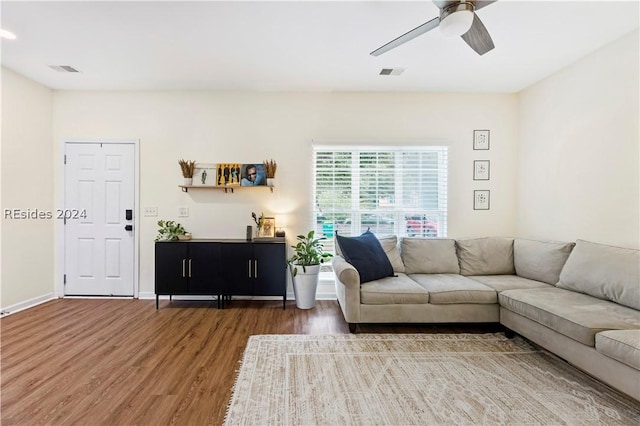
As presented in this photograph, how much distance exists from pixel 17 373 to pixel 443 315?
3423mm

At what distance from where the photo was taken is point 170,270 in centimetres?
368

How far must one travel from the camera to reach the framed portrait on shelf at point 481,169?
412cm

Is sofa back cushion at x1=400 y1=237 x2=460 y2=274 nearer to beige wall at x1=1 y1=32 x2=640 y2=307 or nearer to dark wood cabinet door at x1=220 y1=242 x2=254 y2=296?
beige wall at x1=1 y1=32 x2=640 y2=307

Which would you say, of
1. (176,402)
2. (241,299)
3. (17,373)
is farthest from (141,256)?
(176,402)

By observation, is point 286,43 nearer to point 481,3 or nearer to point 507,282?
point 481,3

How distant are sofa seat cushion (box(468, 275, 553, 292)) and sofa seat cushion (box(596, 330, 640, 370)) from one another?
1045mm

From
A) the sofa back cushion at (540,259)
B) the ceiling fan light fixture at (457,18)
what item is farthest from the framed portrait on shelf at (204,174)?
the sofa back cushion at (540,259)

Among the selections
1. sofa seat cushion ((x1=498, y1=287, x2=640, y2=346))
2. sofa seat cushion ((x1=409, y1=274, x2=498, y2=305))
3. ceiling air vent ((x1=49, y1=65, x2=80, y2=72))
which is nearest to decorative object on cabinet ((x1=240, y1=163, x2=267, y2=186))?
ceiling air vent ((x1=49, y1=65, x2=80, y2=72))

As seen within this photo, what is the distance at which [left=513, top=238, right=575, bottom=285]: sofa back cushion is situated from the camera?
121 inches

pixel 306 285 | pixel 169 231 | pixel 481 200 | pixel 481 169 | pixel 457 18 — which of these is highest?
pixel 457 18

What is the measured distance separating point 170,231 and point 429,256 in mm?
3105

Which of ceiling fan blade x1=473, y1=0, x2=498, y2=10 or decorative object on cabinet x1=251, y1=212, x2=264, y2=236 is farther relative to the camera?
decorative object on cabinet x1=251, y1=212, x2=264, y2=236

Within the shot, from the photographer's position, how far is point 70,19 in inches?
98.0

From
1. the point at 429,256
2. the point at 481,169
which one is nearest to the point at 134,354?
the point at 429,256
